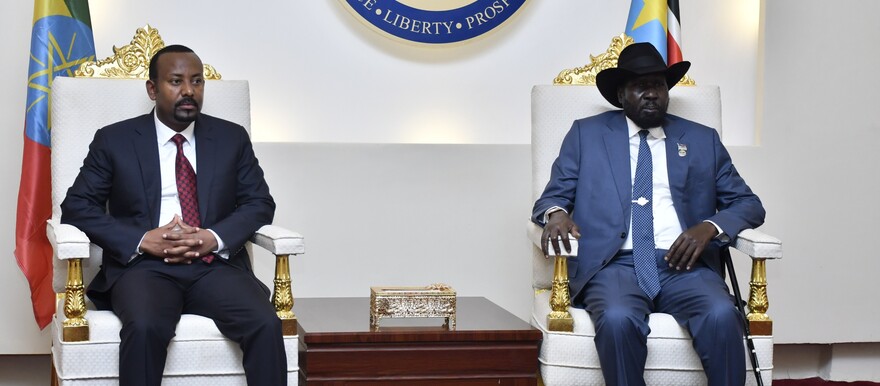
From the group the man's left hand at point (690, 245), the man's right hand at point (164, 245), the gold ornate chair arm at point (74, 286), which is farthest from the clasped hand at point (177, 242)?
the man's left hand at point (690, 245)

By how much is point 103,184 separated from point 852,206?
3311 mm

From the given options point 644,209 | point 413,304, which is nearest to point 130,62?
point 413,304

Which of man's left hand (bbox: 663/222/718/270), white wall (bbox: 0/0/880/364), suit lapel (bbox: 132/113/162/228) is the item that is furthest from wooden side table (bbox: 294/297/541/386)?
white wall (bbox: 0/0/880/364)

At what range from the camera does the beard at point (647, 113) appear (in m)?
3.71

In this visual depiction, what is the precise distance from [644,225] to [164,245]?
1560 mm

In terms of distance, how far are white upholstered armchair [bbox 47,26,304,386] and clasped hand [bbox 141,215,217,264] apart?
19 cm

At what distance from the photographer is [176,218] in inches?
133

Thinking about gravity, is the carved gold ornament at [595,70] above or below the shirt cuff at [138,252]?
above

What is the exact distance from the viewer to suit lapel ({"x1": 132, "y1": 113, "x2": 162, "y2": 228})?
3510 millimetres

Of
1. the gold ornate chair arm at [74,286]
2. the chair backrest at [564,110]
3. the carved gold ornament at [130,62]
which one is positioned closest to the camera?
the gold ornate chair arm at [74,286]

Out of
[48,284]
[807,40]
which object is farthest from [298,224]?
[807,40]

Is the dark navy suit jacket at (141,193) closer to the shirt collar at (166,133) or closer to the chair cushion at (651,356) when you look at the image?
the shirt collar at (166,133)

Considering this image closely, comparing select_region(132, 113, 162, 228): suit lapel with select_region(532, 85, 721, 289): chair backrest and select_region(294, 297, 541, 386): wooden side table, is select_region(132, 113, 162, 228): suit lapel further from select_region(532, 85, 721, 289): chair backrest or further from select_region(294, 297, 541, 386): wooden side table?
select_region(532, 85, 721, 289): chair backrest

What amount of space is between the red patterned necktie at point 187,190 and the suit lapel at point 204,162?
0.02m
